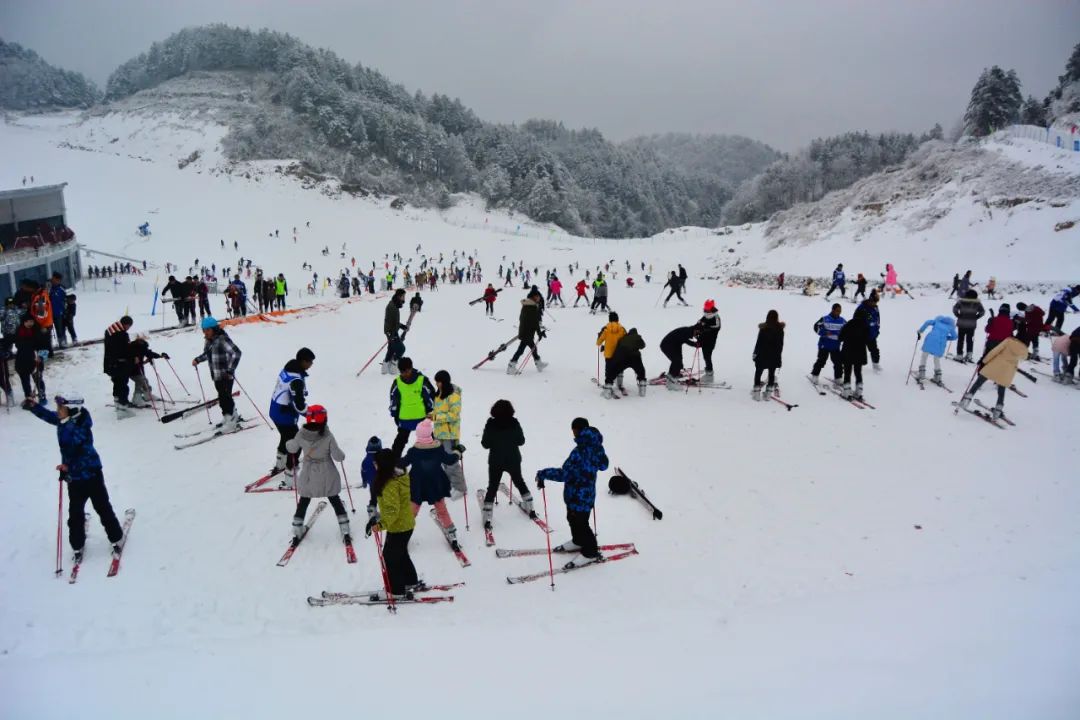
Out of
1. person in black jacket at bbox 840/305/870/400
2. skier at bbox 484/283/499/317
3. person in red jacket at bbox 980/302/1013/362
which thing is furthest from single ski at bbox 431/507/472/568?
skier at bbox 484/283/499/317

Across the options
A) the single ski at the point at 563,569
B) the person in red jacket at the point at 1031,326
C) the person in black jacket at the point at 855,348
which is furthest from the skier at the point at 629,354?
the person in red jacket at the point at 1031,326

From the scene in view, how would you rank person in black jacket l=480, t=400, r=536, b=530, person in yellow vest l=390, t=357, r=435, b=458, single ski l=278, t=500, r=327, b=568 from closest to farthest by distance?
single ski l=278, t=500, r=327, b=568
person in black jacket l=480, t=400, r=536, b=530
person in yellow vest l=390, t=357, r=435, b=458

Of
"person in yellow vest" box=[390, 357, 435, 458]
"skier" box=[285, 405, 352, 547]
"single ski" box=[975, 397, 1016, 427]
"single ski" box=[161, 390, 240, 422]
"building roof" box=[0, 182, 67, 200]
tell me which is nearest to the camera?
"skier" box=[285, 405, 352, 547]

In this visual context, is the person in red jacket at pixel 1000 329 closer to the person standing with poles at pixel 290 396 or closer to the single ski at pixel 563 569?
the single ski at pixel 563 569

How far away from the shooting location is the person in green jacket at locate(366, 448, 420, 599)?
561cm

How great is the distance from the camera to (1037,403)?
1164 cm

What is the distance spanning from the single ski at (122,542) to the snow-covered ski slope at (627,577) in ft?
0.33

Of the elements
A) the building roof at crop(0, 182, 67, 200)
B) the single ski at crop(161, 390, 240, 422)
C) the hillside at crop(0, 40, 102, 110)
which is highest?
the hillside at crop(0, 40, 102, 110)

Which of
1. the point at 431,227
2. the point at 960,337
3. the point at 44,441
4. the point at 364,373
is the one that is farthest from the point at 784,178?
the point at 44,441

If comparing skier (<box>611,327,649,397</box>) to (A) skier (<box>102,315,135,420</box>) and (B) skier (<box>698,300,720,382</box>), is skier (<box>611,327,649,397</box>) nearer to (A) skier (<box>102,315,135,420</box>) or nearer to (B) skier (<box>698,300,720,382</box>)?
(B) skier (<box>698,300,720,382</box>)

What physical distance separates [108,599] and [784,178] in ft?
313

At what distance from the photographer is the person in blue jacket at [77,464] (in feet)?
19.9

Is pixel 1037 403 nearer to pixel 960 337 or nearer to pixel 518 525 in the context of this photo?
pixel 960 337

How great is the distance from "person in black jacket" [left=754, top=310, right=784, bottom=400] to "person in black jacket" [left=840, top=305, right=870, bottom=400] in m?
1.23
